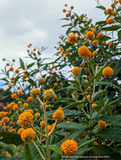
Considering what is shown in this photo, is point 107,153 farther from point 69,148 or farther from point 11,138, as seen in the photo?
point 11,138

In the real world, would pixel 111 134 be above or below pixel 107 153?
above

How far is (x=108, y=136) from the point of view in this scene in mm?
871

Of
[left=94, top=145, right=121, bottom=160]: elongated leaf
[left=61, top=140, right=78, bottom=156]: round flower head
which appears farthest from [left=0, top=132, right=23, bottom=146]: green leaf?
[left=94, top=145, right=121, bottom=160]: elongated leaf

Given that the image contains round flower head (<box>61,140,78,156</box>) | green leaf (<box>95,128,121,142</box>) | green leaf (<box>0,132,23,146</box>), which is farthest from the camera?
green leaf (<box>95,128,121,142</box>)

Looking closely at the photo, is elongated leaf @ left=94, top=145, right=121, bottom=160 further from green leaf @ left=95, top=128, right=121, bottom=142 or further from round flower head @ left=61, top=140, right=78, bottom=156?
round flower head @ left=61, top=140, right=78, bottom=156

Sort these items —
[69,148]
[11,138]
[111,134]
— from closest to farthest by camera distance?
[69,148] < [11,138] < [111,134]

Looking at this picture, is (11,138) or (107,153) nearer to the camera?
(11,138)

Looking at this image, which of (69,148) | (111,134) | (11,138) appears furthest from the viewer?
(111,134)

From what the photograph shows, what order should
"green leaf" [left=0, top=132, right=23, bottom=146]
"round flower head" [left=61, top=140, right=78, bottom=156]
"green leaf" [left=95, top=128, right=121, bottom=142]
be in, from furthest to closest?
"green leaf" [left=95, top=128, right=121, bottom=142]
"green leaf" [left=0, top=132, right=23, bottom=146]
"round flower head" [left=61, top=140, right=78, bottom=156]

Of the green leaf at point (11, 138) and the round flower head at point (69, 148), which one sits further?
the green leaf at point (11, 138)

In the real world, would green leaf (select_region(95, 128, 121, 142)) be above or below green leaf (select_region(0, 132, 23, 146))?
below

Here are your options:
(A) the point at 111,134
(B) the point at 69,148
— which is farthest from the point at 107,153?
(B) the point at 69,148

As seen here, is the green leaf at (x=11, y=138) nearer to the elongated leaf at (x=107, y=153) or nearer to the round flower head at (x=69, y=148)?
the round flower head at (x=69, y=148)

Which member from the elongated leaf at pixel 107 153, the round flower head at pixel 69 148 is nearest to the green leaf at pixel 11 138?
the round flower head at pixel 69 148
